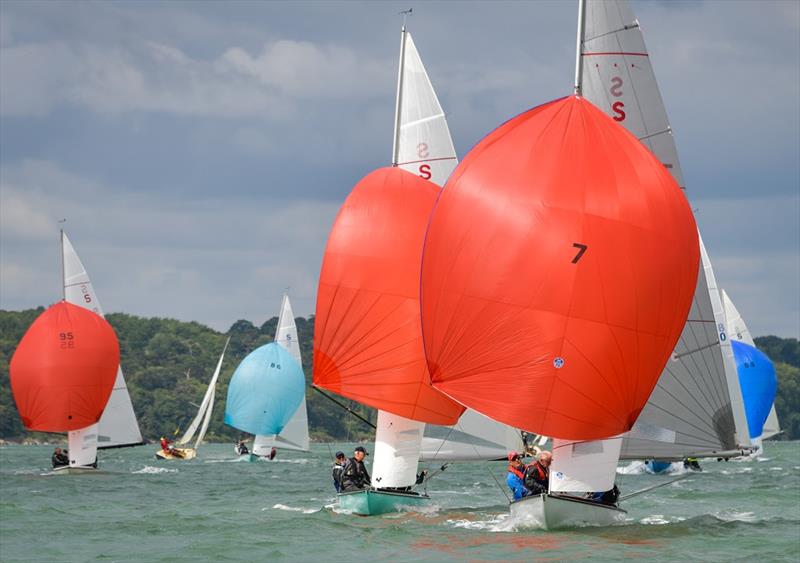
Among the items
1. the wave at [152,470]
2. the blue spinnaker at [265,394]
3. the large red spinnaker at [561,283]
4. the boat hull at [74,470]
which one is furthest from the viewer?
the blue spinnaker at [265,394]

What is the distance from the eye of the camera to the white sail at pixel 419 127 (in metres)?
29.4

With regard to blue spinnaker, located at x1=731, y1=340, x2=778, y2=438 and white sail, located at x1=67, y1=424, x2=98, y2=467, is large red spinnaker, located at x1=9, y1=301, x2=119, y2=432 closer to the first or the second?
white sail, located at x1=67, y1=424, x2=98, y2=467

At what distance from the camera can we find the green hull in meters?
24.8

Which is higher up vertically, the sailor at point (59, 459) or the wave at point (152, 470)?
the sailor at point (59, 459)

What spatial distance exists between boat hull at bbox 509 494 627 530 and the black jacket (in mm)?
5345

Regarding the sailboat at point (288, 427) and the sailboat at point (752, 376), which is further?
the sailboat at point (288, 427)

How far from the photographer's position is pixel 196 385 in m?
129

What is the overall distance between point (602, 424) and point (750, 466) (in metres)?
38.9

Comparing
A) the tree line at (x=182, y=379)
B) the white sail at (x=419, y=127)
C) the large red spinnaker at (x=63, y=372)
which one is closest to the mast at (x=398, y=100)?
the white sail at (x=419, y=127)

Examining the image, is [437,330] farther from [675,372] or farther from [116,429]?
[116,429]

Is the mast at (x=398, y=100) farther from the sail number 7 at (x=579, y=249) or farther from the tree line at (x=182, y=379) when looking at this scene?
the tree line at (x=182, y=379)

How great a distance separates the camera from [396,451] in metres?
25.7

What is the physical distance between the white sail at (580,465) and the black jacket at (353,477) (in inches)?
234

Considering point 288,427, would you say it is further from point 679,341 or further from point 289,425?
point 679,341
